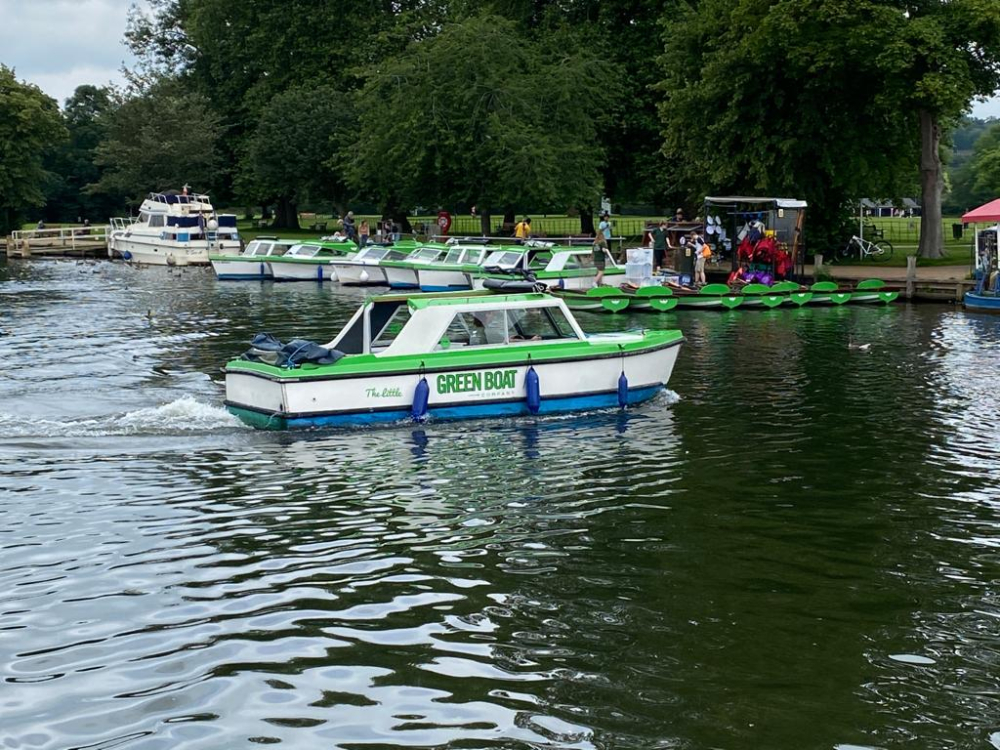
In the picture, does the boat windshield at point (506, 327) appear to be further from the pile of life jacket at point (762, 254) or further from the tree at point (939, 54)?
the tree at point (939, 54)

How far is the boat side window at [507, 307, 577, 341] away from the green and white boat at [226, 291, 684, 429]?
17mm

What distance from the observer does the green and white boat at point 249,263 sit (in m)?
52.5

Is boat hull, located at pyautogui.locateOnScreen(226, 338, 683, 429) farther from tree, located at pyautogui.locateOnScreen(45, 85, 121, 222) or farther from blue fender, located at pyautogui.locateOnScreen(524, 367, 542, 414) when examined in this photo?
tree, located at pyautogui.locateOnScreen(45, 85, 121, 222)

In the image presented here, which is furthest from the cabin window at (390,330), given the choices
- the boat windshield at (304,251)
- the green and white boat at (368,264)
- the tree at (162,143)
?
the tree at (162,143)

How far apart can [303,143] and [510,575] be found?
2448 inches

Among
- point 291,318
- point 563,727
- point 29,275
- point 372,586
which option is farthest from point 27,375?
point 29,275

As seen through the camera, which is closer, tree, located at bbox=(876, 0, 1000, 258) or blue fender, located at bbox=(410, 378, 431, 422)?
blue fender, located at bbox=(410, 378, 431, 422)

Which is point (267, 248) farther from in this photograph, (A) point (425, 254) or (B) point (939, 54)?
(B) point (939, 54)

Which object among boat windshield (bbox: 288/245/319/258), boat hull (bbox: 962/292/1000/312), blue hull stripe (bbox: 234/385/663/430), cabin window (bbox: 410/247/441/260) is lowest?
blue hull stripe (bbox: 234/385/663/430)

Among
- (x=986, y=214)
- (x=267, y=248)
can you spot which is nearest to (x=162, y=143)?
(x=267, y=248)

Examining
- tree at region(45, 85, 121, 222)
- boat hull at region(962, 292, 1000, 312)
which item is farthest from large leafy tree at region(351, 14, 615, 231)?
tree at region(45, 85, 121, 222)

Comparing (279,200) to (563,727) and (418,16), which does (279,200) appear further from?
(563,727)

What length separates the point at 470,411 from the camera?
62.8 ft

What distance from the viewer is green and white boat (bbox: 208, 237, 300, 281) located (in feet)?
172
